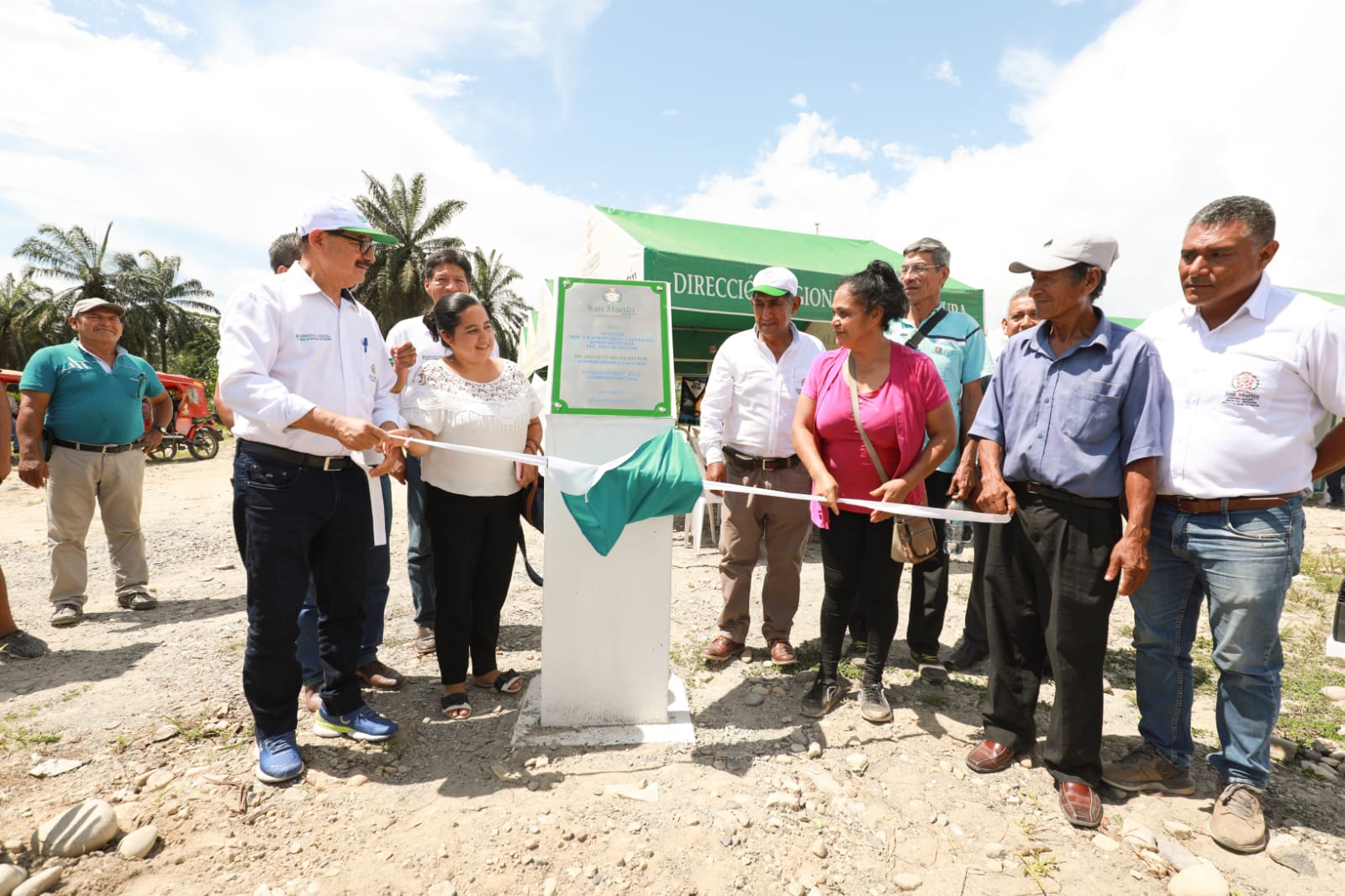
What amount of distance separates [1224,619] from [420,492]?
3.63m

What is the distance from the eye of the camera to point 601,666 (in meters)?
3.00

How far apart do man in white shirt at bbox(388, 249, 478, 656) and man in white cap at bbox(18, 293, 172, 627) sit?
236 cm

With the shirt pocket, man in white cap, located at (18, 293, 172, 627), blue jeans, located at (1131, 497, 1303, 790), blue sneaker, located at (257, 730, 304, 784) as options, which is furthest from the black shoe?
man in white cap, located at (18, 293, 172, 627)

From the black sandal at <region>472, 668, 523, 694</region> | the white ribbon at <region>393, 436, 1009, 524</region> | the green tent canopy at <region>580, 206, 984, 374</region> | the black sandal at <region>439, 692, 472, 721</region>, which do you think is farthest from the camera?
the green tent canopy at <region>580, 206, 984, 374</region>

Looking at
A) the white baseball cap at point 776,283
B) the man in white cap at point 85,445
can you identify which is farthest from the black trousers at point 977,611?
the man in white cap at point 85,445

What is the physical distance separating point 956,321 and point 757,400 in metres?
1.17

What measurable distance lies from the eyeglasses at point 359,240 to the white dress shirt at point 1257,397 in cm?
305

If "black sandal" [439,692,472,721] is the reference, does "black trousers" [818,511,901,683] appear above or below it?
above

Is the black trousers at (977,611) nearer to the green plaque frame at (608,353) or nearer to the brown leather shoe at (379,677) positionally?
the green plaque frame at (608,353)

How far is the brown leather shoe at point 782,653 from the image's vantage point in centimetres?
378

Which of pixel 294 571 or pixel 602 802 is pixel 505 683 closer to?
pixel 602 802

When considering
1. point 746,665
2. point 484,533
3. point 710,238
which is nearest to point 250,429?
point 484,533

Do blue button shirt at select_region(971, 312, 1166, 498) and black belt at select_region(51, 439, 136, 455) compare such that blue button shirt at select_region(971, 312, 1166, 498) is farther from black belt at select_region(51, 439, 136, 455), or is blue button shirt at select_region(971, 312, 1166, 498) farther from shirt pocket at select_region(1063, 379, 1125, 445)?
black belt at select_region(51, 439, 136, 455)

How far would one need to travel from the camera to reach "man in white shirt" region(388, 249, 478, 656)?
3.91 meters
